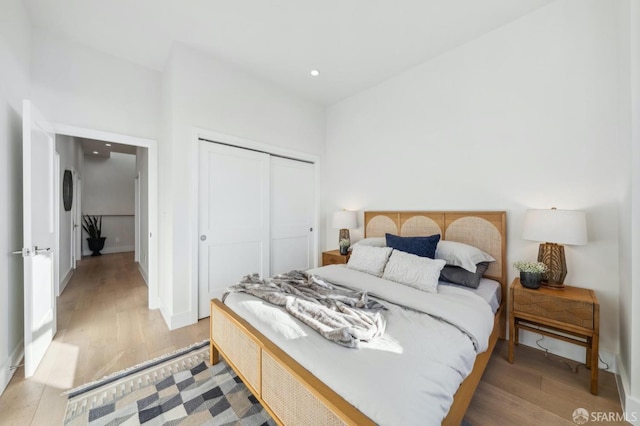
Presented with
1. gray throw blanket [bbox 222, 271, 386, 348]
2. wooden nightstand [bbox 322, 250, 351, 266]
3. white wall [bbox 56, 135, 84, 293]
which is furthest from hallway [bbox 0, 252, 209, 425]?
wooden nightstand [bbox 322, 250, 351, 266]

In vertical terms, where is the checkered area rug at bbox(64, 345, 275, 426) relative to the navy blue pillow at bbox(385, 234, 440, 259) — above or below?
below

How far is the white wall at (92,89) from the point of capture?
96.1 inches

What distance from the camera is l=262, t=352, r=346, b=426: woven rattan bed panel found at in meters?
1.05

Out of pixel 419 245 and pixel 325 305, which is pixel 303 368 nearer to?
pixel 325 305

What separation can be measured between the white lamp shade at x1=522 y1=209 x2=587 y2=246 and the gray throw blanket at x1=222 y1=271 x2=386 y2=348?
55.2 inches

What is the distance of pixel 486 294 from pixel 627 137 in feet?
4.55

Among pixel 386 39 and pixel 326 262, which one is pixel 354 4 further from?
pixel 326 262

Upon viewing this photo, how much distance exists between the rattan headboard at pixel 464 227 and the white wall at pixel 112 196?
7.51 meters

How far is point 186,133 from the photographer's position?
2701mm

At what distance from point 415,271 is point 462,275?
459 mm

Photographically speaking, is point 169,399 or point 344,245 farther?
point 344,245

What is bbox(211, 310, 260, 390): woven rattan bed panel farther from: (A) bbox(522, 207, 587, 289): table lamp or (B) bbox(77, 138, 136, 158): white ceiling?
(B) bbox(77, 138, 136, 158): white ceiling

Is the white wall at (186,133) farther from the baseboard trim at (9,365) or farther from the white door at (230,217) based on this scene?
the baseboard trim at (9,365)

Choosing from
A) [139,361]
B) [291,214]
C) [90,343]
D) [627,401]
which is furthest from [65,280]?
[627,401]
